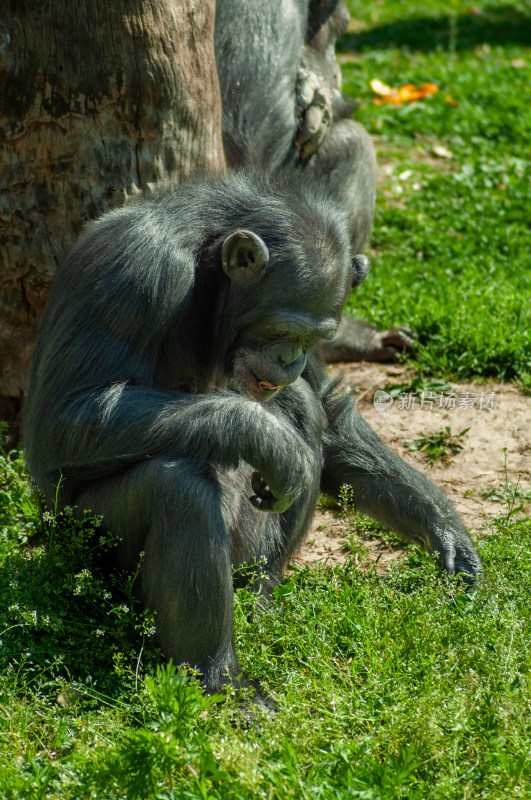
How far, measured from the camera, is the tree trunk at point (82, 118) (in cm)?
529

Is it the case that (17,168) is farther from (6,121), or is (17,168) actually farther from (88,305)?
(88,305)

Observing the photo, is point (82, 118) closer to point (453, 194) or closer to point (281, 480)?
point (281, 480)

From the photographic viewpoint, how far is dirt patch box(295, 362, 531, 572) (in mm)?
5789

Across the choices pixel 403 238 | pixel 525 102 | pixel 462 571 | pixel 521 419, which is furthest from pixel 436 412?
pixel 525 102

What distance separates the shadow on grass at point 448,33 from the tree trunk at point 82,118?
9.16m

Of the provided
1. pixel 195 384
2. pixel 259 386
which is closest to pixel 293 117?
pixel 195 384

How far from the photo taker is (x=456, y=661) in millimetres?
4059

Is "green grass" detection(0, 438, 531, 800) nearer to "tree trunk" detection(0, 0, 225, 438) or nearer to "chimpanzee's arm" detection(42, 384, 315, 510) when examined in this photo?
"chimpanzee's arm" detection(42, 384, 315, 510)

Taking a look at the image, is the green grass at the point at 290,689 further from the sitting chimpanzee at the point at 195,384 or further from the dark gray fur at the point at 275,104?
the dark gray fur at the point at 275,104

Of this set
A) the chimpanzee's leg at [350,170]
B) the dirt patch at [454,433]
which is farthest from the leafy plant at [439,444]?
the chimpanzee's leg at [350,170]

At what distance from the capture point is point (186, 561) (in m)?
3.97

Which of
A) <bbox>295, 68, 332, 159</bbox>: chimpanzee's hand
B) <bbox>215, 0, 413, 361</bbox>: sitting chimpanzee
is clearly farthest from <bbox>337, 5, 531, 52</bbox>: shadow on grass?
<bbox>295, 68, 332, 159</bbox>: chimpanzee's hand

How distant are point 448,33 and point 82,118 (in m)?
10.9

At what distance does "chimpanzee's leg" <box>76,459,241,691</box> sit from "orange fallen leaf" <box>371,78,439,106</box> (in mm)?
8812
